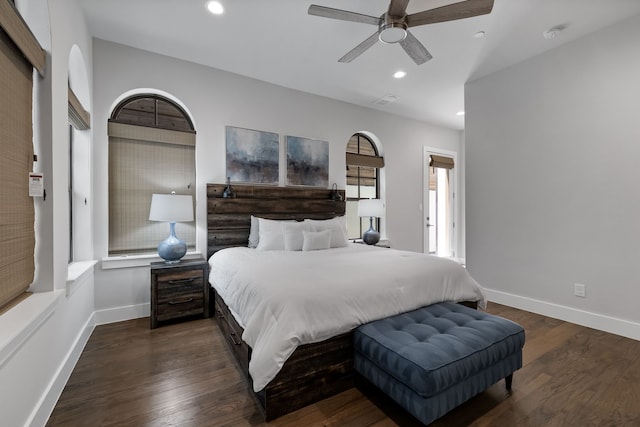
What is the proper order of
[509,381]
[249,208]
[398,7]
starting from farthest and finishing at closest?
1. [249,208]
2. [398,7]
3. [509,381]

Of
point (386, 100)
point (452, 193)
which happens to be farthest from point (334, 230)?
point (452, 193)

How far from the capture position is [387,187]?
202 inches

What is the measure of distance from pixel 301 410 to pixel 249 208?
2.53m

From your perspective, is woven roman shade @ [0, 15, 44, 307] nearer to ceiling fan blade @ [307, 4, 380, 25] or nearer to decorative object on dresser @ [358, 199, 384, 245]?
ceiling fan blade @ [307, 4, 380, 25]

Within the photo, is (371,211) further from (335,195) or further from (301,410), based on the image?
(301,410)

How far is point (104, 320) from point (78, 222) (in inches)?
41.9

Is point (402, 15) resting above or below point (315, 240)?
above

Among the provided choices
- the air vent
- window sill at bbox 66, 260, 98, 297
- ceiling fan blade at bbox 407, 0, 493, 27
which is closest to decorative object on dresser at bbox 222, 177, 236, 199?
window sill at bbox 66, 260, 98, 297

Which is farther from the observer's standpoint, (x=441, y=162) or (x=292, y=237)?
(x=441, y=162)

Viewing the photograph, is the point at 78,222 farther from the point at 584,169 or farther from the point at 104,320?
the point at 584,169

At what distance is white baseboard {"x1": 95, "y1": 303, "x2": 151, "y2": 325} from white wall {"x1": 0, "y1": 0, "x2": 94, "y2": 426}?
0.72 m

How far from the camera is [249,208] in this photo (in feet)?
12.3

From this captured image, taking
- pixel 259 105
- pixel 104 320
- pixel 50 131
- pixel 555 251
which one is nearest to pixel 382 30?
pixel 259 105

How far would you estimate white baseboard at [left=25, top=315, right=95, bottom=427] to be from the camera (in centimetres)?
150
